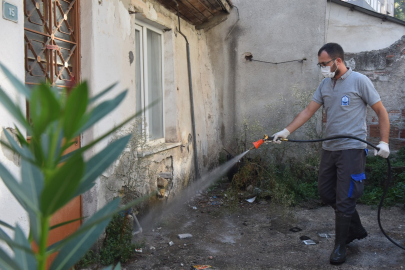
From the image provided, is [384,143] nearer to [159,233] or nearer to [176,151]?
[159,233]

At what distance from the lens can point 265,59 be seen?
304 inches

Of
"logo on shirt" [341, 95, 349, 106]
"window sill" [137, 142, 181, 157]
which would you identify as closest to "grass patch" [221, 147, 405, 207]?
"window sill" [137, 142, 181, 157]

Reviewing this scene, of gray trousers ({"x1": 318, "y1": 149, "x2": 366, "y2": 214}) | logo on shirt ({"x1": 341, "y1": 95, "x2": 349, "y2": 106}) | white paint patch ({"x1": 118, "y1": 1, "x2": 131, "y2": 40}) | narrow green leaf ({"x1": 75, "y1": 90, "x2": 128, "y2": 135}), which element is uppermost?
white paint patch ({"x1": 118, "y1": 1, "x2": 131, "y2": 40})

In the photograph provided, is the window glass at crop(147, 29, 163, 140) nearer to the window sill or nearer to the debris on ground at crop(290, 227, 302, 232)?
the window sill

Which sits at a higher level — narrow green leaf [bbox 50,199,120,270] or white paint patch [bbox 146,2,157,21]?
white paint patch [bbox 146,2,157,21]

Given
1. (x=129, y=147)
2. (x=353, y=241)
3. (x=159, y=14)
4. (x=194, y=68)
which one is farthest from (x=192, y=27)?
(x=353, y=241)

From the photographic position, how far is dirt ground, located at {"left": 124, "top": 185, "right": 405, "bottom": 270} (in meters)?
3.76

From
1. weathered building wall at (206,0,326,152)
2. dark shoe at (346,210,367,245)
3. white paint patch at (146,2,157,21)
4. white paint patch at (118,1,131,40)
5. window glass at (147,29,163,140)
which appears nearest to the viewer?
dark shoe at (346,210,367,245)

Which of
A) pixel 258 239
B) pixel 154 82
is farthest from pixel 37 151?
pixel 154 82

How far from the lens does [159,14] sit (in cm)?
541

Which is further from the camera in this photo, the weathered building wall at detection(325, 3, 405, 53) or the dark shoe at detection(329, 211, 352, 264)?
the weathered building wall at detection(325, 3, 405, 53)

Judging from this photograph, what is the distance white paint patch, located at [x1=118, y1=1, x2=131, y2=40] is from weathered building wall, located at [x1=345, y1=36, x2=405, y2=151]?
16.7 feet

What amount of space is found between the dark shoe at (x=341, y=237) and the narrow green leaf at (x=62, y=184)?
3634 millimetres

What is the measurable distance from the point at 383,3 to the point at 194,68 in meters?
14.0
